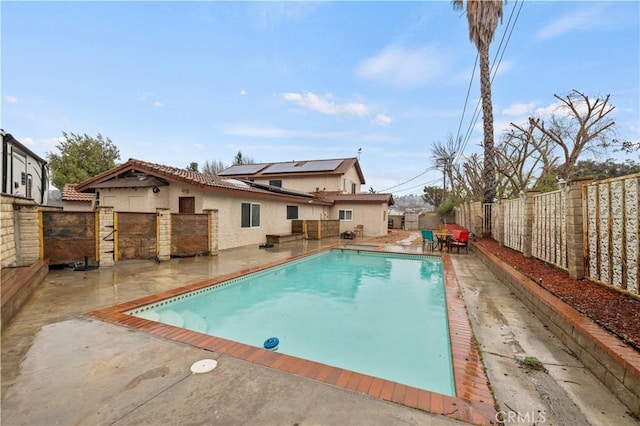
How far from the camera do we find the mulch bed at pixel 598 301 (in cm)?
308

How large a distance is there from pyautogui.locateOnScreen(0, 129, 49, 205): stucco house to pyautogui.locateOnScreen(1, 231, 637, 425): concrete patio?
842 centimetres

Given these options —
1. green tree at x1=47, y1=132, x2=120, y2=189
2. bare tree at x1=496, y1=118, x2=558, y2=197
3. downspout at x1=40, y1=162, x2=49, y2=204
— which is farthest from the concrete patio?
green tree at x1=47, y1=132, x2=120, y2=189

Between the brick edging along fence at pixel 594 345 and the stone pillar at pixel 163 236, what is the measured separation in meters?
9.53

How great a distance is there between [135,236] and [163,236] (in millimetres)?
752

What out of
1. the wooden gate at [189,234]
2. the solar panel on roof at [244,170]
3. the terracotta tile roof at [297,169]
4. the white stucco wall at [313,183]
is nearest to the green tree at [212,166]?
the solar panel on roof at [244,170]

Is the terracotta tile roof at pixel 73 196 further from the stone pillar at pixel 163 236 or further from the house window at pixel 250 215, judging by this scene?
the stone pillar at pixel 163 236

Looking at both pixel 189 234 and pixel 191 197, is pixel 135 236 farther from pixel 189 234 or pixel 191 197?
pixel 191 197

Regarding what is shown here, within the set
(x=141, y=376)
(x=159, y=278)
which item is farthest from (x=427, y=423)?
(x=159, y=278)

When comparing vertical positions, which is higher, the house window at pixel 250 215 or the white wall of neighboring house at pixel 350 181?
the white wall of neighboring house at pixel 350 181

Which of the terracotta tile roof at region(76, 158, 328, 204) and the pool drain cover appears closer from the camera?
the pool drain cover

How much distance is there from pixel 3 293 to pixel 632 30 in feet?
59.5

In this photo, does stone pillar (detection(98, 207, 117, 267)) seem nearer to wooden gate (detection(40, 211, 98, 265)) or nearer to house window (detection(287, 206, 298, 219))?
wooden gate (detection(40, 211, 98, 265))

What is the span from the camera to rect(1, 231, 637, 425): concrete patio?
2.10m

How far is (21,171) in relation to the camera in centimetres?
1283
